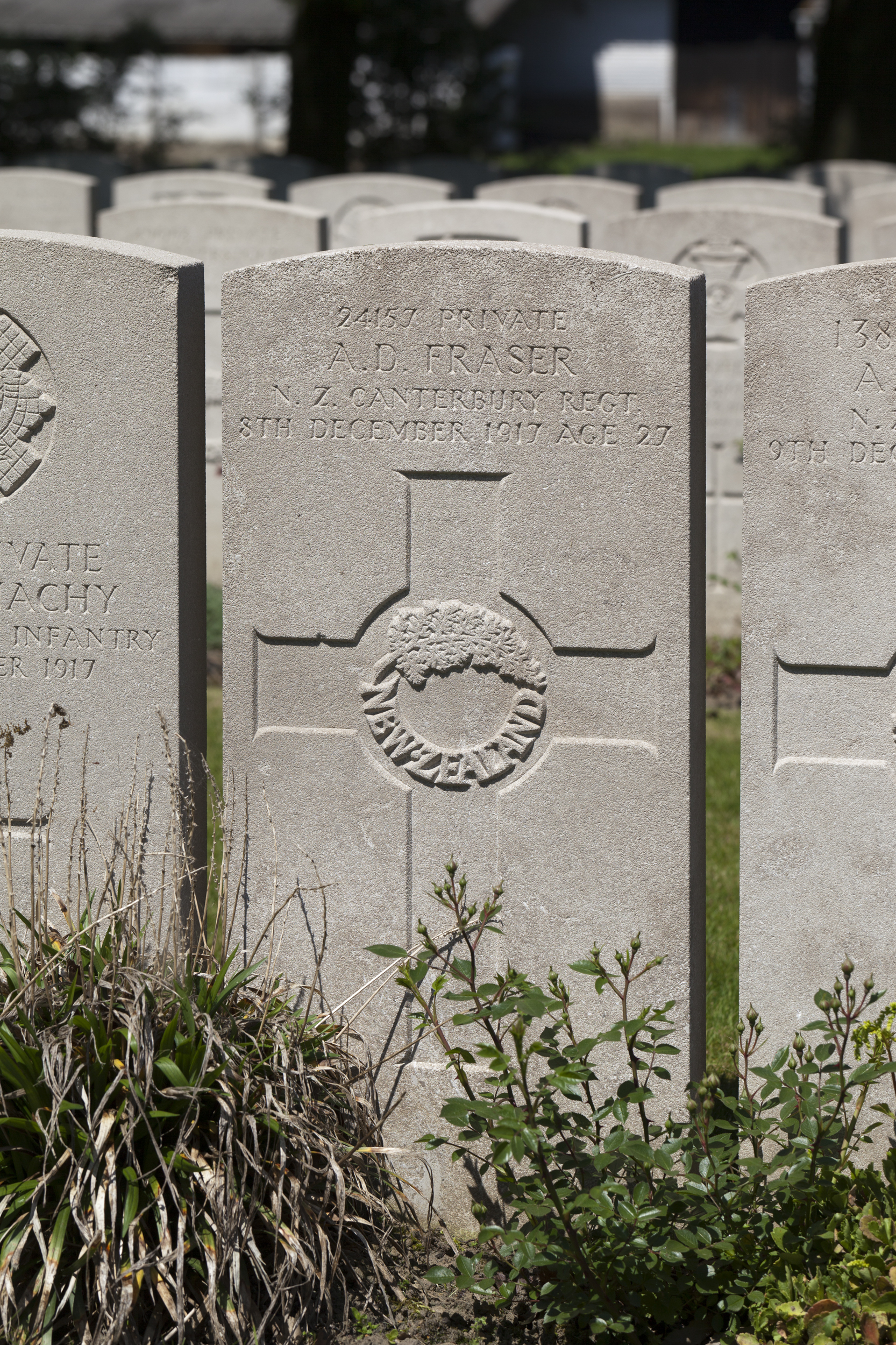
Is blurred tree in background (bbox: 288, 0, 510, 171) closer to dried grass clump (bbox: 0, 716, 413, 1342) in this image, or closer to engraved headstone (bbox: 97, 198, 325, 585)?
engraved headstone (bbox: 97, 198, 325, 585)

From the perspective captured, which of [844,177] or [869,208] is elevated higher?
[844,177]

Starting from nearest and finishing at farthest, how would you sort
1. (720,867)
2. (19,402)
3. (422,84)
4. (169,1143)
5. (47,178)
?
1. (169,1143)
2. (19,402)
3. (720,867)
4. (47,178)
5. (422,84)

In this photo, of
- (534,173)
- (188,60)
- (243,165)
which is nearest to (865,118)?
(243,165)

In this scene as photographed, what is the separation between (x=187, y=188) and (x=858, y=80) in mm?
8792

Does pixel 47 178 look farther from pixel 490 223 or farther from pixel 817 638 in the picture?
pixel 817 638

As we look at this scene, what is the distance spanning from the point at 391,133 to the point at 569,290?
72.0 feet

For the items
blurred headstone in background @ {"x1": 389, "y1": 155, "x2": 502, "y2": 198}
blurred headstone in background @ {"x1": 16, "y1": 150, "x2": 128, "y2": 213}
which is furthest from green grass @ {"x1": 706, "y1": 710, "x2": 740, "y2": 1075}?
blurred headstone in background @ {"x1": 16, "y1": 150, "x2": 128, "y2": 213}

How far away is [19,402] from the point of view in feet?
11.2

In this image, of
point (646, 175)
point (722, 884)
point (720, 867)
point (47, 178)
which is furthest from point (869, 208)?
point (722, 884)

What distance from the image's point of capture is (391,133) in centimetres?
2377

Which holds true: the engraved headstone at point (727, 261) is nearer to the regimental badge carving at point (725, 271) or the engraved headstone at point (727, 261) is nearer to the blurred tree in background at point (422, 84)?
the regimental badge carving at point (725, 271)

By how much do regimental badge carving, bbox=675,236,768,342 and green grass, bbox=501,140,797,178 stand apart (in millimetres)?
15658

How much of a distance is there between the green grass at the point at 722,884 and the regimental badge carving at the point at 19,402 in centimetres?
200

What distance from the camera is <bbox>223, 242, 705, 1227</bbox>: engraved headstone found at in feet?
10.4
